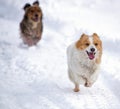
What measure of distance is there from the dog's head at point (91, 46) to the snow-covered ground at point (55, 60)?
2.64ft

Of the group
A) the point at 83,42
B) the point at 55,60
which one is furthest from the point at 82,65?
the point at 55,60

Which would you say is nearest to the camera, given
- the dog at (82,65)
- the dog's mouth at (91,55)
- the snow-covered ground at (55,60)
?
the snow-covered ground at (55,60)

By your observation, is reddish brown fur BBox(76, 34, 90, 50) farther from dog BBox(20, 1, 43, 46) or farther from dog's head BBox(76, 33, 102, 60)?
dog BBox(20, 1, 43, 46)

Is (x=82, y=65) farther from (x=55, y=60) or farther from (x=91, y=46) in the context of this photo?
(x=55, y=60)

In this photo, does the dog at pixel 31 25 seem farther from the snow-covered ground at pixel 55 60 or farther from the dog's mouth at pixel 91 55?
the dog's mouth at pixel 91 55

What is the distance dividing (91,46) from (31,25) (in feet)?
17.1

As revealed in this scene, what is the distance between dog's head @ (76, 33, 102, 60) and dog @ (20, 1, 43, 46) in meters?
4.49

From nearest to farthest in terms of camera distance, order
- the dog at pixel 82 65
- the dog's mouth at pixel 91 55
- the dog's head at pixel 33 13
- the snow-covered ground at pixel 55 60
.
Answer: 1. the snow-covered ground at pixel 55 60
2. the dog's mouth at pixel 91 55
3. the dog at pixel 82 65
4. the dog's head at pixel 33 13

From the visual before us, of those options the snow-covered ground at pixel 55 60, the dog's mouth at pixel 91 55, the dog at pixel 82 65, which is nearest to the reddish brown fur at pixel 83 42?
the dog at pixel 82 65

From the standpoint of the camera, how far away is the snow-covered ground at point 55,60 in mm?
8234

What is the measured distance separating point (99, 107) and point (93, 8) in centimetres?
1162

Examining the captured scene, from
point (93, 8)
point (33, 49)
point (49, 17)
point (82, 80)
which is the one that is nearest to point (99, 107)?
point (82, 80)

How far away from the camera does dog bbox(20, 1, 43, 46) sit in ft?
42.5

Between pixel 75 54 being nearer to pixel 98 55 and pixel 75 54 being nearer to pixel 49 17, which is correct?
pixel 98 55
